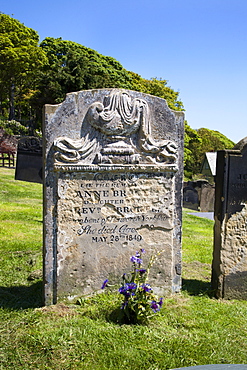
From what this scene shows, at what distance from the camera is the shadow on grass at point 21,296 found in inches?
171

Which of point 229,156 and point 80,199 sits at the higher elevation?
point 229,156

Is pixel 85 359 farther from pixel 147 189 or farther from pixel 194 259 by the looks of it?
pixel 194 259

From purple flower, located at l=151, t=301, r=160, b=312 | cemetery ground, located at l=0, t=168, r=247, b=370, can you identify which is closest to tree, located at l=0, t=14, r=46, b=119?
cemetery ground, located at l=0, t=168, r=247, b=370

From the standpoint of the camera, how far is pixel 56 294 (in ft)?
14.4

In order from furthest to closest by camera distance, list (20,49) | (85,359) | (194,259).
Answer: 1. (20,49)
2. (194,259)
3. (85,359)

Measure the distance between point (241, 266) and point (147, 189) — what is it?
1.71 metres

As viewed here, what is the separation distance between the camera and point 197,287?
17.3 ft

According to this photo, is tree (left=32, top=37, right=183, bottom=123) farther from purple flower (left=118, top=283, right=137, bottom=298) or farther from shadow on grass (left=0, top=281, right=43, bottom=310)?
purple flower (left=118, top=283, right=137, bottom=298)

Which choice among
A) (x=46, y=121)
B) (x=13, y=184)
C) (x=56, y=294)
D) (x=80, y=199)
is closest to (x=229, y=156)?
(x=80, y=199)

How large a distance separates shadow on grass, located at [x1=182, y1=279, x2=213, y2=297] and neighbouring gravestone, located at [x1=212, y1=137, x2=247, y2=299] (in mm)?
178

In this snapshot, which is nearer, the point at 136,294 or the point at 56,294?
the point at 136,294

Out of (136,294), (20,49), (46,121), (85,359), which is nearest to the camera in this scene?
(85,359)

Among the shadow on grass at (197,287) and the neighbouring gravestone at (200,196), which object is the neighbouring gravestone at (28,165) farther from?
the shadow on grass at (197,287)

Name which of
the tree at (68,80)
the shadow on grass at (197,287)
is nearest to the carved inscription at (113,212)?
the shadow on grass at (197,287)
